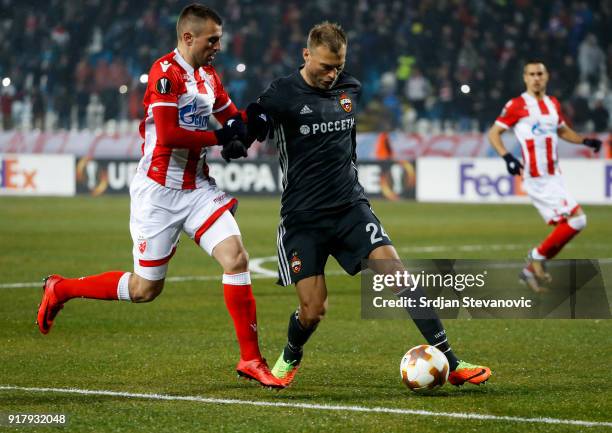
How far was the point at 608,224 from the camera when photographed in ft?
63.5

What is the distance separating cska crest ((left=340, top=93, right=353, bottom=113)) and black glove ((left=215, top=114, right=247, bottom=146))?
0.57 meters

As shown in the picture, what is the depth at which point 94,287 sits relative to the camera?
7215 millimetres

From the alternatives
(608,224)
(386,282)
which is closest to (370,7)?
(608,224)

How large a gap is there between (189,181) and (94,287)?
90 centimetres

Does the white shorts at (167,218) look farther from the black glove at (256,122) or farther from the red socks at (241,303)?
the black glove at (256,122)

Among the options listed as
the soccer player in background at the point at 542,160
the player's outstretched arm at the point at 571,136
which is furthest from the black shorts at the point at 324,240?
the player's outstretched arm at the point at 571,136

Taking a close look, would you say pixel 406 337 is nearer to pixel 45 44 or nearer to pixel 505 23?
pixel 505 23

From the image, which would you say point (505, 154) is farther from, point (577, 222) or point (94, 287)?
point (94, 287)

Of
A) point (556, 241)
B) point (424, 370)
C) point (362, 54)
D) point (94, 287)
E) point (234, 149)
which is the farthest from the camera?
point (362, 54)

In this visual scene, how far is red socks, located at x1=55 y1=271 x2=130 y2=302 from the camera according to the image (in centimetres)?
713

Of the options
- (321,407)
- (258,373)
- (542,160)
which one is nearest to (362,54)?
(542,160)

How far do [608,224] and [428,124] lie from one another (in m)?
7.50

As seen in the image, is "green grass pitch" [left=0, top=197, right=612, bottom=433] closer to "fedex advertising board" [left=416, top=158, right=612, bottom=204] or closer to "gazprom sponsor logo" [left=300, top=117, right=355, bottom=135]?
"gazprom sponsor logo" [left=300, top=117, right=355, bottom=135]

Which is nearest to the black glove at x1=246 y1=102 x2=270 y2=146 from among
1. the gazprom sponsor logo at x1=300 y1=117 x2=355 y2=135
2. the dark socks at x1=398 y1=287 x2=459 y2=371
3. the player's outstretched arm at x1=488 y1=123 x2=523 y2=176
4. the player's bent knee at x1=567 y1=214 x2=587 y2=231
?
the gazprom sponsor logo at x1=300 y1=117 x2=355 y2=135
